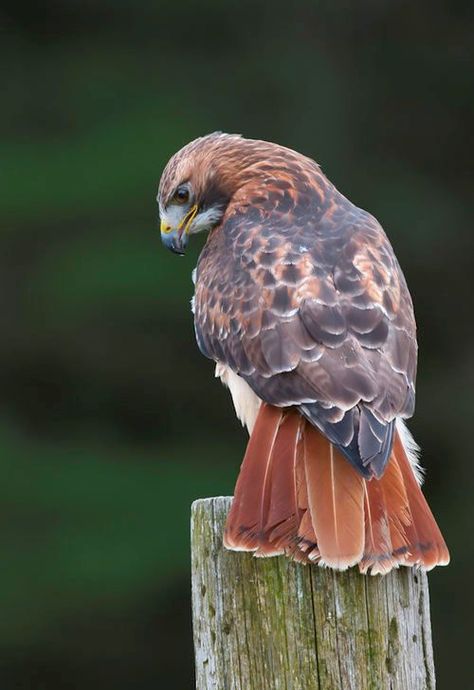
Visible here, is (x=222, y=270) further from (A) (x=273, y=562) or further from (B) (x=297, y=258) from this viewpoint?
(A) (x=273, y=562)

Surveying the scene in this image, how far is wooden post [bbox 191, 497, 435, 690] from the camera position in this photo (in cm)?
367

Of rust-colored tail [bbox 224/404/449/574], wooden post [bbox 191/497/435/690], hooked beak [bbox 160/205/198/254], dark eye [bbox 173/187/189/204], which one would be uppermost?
dark eye [bbox 173/187/189/204]

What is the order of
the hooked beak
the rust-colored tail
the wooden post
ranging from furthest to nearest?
the hooked beak, the rust-colored tail, the wooden post

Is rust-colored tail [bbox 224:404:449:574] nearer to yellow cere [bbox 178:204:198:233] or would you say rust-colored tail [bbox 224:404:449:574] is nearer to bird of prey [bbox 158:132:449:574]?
bird of prey [bbox 158:132:449:574]

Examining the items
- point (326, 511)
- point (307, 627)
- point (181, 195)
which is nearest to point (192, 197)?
point (181, 195)

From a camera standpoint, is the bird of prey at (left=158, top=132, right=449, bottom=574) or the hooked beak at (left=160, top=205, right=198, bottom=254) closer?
the bird of prey at (left=158, top=132, right=449, bottom=574)

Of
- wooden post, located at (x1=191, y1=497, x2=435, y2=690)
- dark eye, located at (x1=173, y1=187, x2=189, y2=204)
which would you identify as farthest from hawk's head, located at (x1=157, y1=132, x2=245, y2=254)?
wooden post, located at (x1=191, y1=497, x2=435, y2=690)

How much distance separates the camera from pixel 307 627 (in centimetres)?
369

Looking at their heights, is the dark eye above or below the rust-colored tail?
above

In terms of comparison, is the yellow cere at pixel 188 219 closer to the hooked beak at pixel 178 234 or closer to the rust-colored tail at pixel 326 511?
the hooked beak at pixel 178 234

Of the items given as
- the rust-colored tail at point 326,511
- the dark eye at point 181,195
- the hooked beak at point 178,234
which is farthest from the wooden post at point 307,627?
the dark eye at point 181,195

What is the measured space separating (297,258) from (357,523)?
3.66ft

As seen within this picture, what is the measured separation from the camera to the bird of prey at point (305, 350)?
3869 mm

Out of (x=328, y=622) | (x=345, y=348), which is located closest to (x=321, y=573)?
(x=328, y=622)
